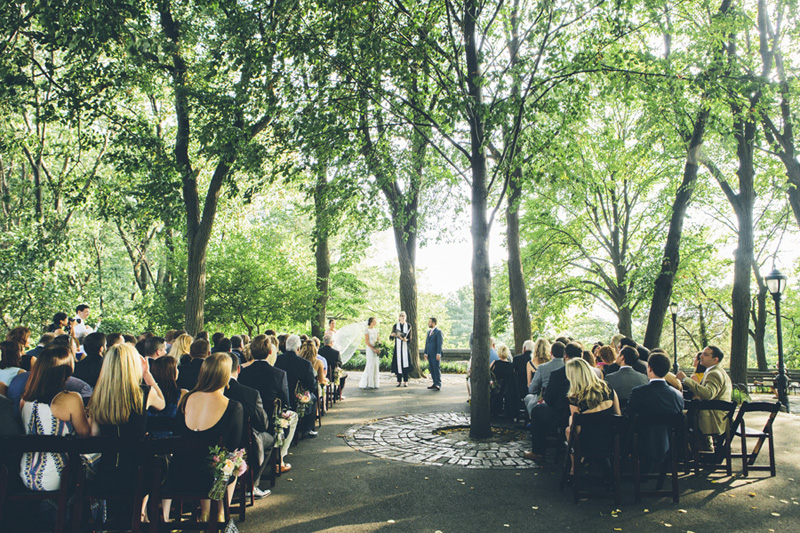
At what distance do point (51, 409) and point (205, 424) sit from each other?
1188 millimetres

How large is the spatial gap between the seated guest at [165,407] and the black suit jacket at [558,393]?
4566 millimetres

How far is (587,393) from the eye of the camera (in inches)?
239

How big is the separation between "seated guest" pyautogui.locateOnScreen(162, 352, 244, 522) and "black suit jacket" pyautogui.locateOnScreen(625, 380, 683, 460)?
4232mm

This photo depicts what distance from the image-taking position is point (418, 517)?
527 cm

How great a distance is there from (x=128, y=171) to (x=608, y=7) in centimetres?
1120

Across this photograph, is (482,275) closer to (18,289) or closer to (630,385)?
(630,385)

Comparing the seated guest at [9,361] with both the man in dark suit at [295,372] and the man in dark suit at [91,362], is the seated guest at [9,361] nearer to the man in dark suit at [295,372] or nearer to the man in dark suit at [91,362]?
the man in dark suit at [91,362]

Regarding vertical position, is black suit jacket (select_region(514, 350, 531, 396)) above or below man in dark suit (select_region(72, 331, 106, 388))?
below

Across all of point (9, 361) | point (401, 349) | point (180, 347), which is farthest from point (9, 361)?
point (401, 349)

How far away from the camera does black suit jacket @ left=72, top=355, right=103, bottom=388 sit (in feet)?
21.4

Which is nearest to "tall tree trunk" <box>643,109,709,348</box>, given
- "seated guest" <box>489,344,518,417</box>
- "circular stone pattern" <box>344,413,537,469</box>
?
"seated guest" <box>489,344,518,417</box>

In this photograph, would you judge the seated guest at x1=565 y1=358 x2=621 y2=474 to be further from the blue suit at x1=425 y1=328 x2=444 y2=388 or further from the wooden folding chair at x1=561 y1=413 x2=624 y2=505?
the blue suit at x1=425 y1=328 x2=444 y2=388

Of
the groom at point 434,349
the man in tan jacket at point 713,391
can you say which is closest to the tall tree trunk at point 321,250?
the groom at point 434,349

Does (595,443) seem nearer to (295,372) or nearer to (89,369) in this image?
(295,372)
